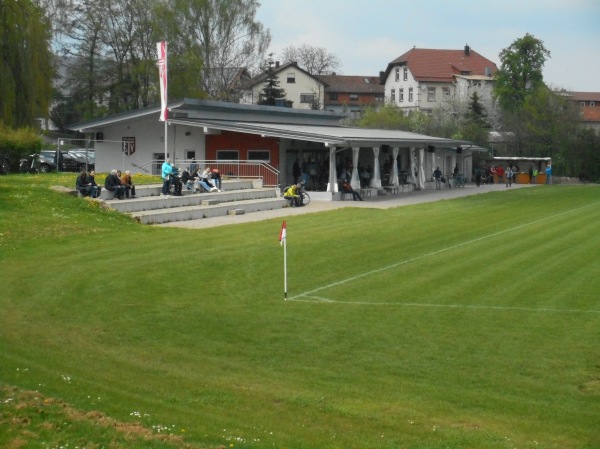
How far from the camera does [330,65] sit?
138375 millimetres

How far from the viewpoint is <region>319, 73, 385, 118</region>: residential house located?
137375 mm

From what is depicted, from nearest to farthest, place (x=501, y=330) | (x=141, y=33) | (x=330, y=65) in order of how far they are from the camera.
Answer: (x=501, y=330) → (x=141, y=33) → (x=330, y=65)

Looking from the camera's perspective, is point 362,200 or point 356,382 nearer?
point 356,382

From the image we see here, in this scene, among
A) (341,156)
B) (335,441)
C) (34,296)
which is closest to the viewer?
(335,441)

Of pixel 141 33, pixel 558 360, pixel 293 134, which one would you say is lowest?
pixel 558 360

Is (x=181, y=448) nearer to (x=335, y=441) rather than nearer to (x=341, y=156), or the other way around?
(x=335, y=441)

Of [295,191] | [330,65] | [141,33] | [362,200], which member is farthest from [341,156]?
[330,65]

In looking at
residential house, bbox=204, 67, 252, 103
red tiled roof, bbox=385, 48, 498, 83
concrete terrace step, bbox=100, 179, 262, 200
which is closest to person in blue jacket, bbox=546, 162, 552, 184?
residential house, bbox=204, 67, 252, 103

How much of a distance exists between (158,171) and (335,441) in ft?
144

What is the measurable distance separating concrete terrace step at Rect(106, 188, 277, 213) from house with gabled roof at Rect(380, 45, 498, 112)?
80.9m

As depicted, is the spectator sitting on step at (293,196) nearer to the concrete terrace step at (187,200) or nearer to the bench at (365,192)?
the concrete terrace step at (187,200)

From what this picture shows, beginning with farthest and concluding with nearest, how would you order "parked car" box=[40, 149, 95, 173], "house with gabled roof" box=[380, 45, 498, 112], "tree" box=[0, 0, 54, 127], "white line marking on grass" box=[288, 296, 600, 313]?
"house with gabled roof" box=[380, 45, 498, 112]
"parked car" box=[40, 149, 95, 173]
"tree" box=[0, 0, 54, 127]
"white line marking on grass" box=[288, 296, 600, 313]

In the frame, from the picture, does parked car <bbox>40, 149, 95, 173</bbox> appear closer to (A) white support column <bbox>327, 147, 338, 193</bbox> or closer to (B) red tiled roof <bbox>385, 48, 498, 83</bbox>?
(A) white support column <bbox>327, 147, 338, 193</bbox>

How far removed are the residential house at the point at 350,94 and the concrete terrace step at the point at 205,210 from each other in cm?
9333
